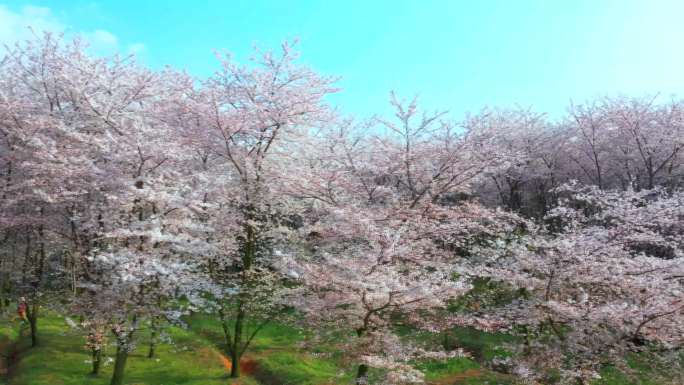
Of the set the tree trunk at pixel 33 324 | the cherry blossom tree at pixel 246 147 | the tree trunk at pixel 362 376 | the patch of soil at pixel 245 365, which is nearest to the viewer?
the tree trunk at pixel 362 376

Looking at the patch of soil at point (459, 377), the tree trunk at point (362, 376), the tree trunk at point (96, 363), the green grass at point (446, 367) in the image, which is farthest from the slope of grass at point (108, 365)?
the patch of soil at point (459, 377)

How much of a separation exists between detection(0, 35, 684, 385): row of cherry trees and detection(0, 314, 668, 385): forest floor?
1.11m

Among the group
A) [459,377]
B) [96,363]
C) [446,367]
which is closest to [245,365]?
[96,363]

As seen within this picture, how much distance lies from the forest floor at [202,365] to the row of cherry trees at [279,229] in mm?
1110

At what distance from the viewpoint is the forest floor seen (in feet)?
58.0

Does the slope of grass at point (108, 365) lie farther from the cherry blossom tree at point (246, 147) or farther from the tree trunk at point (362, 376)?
the tree trunk at point (362, 376)

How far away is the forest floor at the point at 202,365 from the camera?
1767 centimetres

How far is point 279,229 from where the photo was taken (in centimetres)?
1798

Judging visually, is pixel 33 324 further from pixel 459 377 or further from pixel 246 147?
pixel 459 377

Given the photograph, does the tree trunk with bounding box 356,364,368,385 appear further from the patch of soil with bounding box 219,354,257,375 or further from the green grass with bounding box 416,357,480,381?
the patch of soil with bounding box 219,354,257,375

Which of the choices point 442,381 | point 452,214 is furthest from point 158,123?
point 442,381

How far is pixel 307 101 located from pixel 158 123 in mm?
6325

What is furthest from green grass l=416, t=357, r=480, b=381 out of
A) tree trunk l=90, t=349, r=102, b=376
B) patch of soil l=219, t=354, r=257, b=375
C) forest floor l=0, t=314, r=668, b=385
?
tree trunk l=90, t=349, r=102, b=376

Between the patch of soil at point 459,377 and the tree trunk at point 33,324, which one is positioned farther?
the tree trunk at point 33,324
